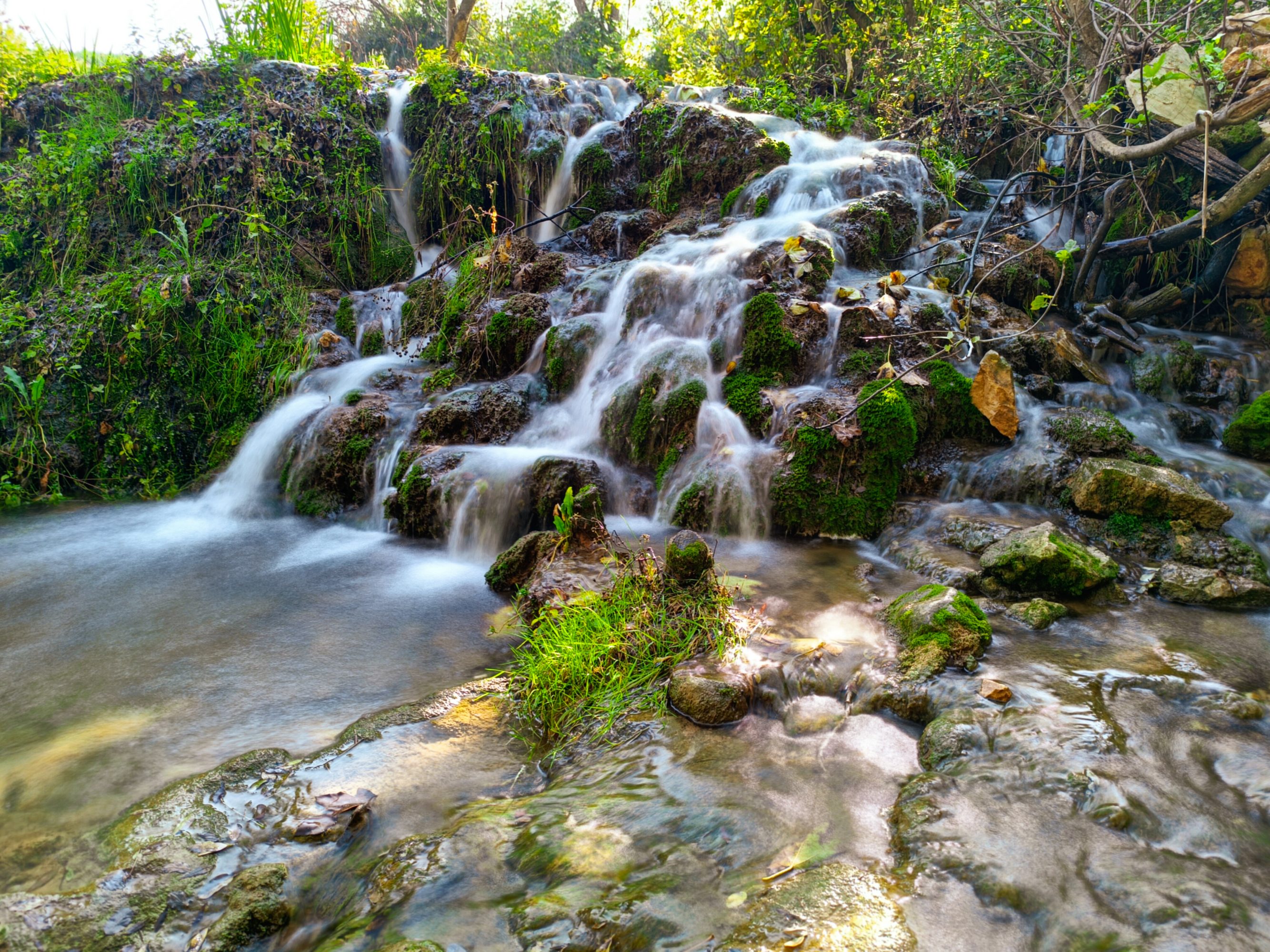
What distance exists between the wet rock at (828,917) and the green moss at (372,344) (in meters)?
7.29

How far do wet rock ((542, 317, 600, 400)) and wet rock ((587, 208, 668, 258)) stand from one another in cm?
244

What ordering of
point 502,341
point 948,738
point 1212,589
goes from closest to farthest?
point 948,738
point 1212,589
point 502,341

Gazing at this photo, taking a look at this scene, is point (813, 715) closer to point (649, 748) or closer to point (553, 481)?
point (649, 748)

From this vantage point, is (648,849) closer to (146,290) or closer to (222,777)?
(222,777)

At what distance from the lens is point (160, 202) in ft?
27.8

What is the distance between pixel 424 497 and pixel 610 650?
283cm

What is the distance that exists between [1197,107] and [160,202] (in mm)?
10547

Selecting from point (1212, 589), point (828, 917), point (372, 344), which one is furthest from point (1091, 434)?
point (372, 344)

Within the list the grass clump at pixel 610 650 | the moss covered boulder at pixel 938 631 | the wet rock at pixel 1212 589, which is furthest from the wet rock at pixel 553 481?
the wet rock at pixel 1212 589

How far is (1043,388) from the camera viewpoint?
579 centimetres

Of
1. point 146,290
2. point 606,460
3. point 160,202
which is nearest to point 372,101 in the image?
point 160,202

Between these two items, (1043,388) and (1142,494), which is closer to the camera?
(1142,494)

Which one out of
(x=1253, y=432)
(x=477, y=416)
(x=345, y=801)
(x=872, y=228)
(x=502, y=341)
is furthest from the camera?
(x=872, y=228)

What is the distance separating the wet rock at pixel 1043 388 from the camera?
228 inches
